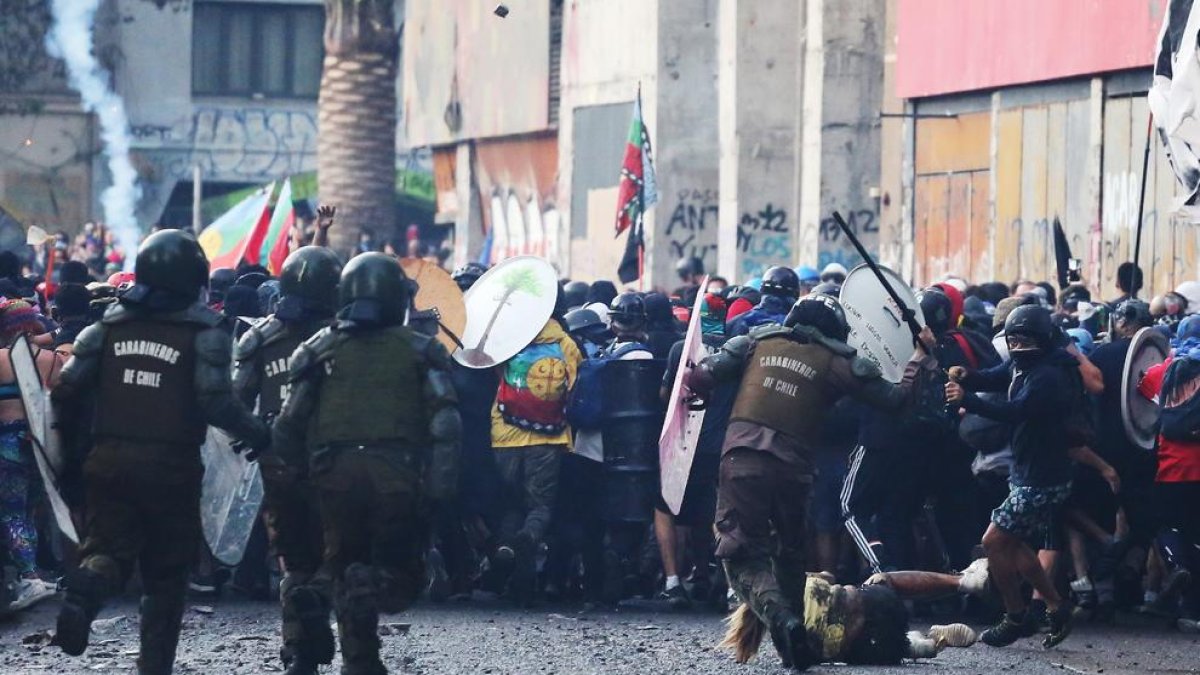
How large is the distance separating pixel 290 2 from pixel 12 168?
6052mm

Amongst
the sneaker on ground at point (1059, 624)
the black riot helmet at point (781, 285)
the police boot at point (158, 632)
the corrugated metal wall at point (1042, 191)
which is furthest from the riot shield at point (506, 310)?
the corrugated metal wall at point (1042, 191)

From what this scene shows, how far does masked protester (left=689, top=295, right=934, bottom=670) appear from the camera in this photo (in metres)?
9.95

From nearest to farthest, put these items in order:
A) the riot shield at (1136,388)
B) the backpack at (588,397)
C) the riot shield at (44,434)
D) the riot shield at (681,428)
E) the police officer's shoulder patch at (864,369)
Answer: the riot shield at (44,434), the police officer's shoulder patch at (864,369), the riot shield at (681,428), the riot shield at (1136,388), the backpack at (588,397)

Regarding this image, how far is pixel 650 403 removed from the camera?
12.7 metres

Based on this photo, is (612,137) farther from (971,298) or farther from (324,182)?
(971,298)

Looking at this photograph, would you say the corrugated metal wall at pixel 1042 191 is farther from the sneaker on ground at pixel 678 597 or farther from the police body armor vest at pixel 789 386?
the police body armor vest at pixel 789 386

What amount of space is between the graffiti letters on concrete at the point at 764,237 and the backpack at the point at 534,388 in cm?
1443

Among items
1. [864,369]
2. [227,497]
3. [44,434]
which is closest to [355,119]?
[227,497]

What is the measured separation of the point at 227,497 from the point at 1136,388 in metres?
4.33

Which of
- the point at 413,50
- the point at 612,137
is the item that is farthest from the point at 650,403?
the point at 413,50

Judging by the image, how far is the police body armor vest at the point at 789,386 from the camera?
996 cm

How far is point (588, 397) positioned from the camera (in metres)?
12.6

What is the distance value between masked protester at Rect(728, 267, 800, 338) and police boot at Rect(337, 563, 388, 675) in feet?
14.4

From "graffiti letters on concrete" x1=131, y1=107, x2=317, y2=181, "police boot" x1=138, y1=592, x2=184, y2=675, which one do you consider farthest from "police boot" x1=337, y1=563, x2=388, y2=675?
"graffiti letters on concrete" x1=131, y1=107, x2=317, y2=181
